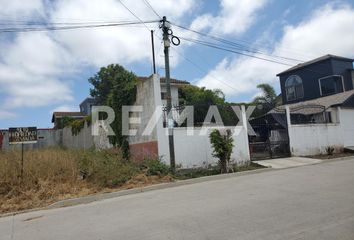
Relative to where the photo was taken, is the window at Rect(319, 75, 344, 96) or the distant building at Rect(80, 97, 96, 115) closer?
the window at Rect(319, 75, 344, 96)

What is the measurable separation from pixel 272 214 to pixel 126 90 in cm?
1202

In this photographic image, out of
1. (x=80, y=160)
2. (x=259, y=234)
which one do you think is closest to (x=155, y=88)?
(x=80, y=160)

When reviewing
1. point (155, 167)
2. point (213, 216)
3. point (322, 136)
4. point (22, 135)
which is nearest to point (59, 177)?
point (22, 135)

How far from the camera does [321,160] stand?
1788 cm

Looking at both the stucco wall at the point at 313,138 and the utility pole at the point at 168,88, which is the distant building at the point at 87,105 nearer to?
the stucco wall at the point at 313,138

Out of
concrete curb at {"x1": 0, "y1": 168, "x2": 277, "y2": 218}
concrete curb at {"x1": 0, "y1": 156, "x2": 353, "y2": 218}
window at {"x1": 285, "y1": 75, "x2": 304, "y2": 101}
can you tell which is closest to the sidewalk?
concrete curb at {"x1": 0, "y1": 156, "x2": 353, "y2": 218}

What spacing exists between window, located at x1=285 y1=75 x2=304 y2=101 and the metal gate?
16.1 metres

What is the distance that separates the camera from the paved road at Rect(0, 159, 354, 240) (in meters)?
5.64

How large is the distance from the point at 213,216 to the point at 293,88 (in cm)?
3149

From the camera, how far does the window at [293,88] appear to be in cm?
3488

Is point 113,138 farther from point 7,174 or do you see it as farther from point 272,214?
point 272,214

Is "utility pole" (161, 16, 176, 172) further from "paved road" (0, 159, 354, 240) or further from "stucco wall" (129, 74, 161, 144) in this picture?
"paved road" (0, 159, 354, 240)

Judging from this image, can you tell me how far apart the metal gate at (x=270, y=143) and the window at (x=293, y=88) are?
16109 millimetres

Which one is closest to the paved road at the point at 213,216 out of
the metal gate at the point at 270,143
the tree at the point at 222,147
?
the tree at the point at 222,147
